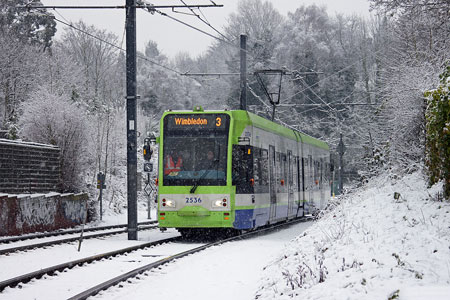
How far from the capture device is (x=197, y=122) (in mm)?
17453

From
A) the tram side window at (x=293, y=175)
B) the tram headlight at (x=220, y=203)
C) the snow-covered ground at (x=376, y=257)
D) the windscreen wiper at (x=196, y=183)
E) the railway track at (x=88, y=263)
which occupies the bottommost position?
the railway track at (x=88, y=263)

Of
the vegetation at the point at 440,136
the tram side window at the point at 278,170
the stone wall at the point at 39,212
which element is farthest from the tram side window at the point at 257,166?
the vegetation at the point at 440,136

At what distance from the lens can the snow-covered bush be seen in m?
27.8

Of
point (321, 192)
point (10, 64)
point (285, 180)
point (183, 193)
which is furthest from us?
point (10, 64)

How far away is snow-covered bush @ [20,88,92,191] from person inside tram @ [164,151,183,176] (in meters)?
11.1

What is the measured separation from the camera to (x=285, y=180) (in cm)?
2222

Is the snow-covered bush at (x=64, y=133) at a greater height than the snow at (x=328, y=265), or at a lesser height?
greater

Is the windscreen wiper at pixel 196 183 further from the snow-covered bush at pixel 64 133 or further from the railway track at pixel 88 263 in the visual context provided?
the snow-covered bush at pixel 64 133

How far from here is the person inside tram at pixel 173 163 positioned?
Answer: 17219 mm

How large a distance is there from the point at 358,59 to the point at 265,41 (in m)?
8.15

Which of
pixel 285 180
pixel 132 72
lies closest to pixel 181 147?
pixel 132 72

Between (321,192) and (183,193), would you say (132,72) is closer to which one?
(183,193)

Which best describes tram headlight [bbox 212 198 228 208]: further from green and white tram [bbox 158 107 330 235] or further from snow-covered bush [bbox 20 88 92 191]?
snow-covered bush [bbox 20 88 92 191]

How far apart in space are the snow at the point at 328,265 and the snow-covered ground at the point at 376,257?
0.01 m
